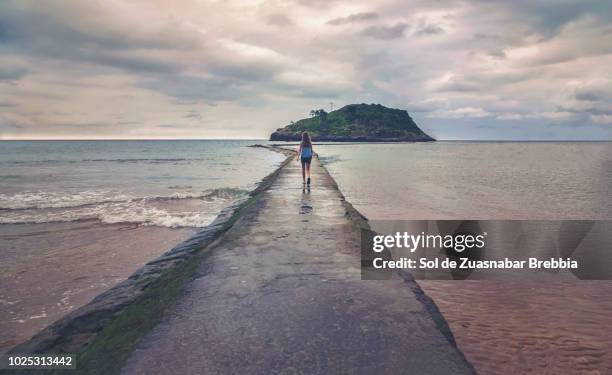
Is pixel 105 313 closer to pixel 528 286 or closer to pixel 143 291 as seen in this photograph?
pixel 143 291

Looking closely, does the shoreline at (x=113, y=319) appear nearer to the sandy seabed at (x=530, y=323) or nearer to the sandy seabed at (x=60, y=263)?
the sandy seabed at (x=60, y=263)

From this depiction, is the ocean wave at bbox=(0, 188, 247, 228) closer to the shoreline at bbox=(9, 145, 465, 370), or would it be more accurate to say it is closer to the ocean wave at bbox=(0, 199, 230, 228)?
the ocean wave at bbox=(0, 199, 230, 228)

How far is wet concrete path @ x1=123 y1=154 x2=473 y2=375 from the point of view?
3072 millimetres

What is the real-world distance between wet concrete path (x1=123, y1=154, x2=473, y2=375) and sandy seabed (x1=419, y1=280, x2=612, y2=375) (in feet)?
2.24

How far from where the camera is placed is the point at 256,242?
7.37m

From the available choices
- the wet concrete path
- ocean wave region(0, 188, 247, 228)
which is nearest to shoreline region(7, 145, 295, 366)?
the wet concrete path

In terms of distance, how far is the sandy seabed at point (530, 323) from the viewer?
3.72 meters

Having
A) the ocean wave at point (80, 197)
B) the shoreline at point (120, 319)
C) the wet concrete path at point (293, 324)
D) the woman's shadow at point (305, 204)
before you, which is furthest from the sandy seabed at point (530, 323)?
the ocean wave at point (80, 197)

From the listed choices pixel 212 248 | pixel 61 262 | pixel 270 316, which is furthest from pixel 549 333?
pixel 61 262

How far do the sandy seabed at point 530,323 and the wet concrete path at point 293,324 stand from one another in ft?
2.24

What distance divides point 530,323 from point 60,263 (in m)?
8.93

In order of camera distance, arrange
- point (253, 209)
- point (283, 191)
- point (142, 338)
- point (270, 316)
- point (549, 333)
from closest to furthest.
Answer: point (142, 338) < point (270, 316) < point (549, 333) < point (253, 209) < point (283, 191)

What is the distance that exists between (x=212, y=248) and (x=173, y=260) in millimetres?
835

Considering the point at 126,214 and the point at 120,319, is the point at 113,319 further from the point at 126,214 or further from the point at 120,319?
the point at 126,214
